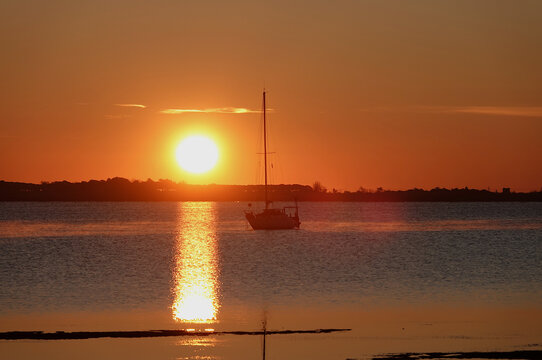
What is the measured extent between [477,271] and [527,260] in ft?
41.6

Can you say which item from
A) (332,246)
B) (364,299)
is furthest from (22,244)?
(364,299)

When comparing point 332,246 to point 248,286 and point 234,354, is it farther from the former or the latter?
point 234,354

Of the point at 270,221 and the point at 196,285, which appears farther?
the point at 270,221

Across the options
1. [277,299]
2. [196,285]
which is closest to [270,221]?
[196,285]

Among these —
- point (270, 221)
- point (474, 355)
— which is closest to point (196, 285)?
point (474, 355)

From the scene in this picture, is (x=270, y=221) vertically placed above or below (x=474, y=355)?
above

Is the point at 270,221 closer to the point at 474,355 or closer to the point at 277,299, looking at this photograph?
the point at 277,299

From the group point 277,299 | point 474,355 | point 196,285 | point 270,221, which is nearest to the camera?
point 474,355

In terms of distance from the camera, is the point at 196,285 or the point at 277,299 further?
the point at 196,285

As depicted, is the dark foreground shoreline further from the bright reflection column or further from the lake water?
the bright reflection column

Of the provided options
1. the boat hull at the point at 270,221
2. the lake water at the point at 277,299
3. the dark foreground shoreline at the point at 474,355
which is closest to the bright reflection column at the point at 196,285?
the lake water at the point at 277,299

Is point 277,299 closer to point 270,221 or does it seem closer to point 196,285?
point 196,285

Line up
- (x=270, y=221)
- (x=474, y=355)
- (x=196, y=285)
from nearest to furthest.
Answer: (x=474, y=355)
(x=196, y=285)
(x=270, y=221)

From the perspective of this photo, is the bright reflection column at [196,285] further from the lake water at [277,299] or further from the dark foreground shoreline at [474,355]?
the dark foreground shoreline at [474,355]
